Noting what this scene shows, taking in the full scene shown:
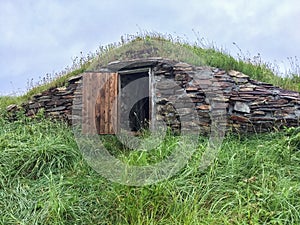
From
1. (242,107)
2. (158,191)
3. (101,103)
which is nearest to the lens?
(158,191)

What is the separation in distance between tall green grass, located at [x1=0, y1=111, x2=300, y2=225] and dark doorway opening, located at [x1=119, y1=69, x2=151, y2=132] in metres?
2.37

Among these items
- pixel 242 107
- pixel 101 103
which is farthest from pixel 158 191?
pixel 101 103

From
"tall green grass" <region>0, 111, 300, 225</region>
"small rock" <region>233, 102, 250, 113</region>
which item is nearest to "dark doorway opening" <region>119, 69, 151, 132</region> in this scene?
"small rock" <region>233, 102, 250, 113</region>

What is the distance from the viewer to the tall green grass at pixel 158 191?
3.50 meters

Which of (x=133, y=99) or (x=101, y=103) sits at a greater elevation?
(x=133, y=99)

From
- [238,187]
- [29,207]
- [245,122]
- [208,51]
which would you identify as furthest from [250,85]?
[29,207]

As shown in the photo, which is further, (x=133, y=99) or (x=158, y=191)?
(x=133, y=99)

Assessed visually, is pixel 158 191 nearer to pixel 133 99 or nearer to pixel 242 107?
pixel 242 107

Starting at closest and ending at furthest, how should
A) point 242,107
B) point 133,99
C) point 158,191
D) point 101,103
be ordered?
1. point 158,191
2. point 242,107
3. point 101,103
4. point 133,99

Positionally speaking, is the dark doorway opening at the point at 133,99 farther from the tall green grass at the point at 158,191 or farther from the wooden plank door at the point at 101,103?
the tall green grass at the point at 158,191

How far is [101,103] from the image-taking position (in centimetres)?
702

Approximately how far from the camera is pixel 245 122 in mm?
6102

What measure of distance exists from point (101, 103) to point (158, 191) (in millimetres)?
3556

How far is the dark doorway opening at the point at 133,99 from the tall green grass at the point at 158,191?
237cm
